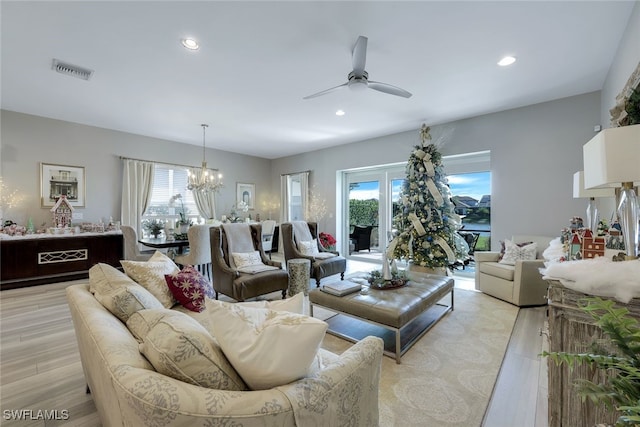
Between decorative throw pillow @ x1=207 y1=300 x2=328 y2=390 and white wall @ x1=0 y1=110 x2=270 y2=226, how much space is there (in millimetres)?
5481

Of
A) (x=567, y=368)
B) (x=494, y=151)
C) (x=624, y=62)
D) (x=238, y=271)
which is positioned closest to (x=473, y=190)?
(x=494, y=151)

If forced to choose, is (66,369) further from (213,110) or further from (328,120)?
(328,120)

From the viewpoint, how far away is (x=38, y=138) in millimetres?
4781

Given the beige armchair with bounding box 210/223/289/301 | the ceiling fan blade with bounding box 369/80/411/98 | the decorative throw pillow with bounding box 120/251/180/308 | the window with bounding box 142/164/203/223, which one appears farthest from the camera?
the window with bounding box 142/164/203/223

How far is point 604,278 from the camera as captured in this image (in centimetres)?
119

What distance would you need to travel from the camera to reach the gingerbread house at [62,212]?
15.9 ft

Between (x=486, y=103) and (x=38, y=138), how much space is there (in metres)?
7.45

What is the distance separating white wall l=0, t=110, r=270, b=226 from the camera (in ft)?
15.1

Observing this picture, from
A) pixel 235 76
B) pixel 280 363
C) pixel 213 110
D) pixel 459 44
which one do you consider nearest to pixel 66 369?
pixel 280 363

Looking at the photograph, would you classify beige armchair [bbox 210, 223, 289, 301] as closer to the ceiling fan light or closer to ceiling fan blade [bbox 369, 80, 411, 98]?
the ceiling fan light

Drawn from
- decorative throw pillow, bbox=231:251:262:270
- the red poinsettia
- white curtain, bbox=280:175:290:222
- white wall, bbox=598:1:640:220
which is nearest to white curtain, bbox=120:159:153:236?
white curtain, bbox=280:175:290:222

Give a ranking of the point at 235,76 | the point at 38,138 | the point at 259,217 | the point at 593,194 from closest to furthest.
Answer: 1. the point at 593,194
2. the point at 235,76
3. the point at 38,138
4. the point at 259,217

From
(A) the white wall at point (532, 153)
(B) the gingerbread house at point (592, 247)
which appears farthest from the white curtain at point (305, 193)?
(B) the gingerbread house at point (592, 247)

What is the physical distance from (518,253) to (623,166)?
299cm
